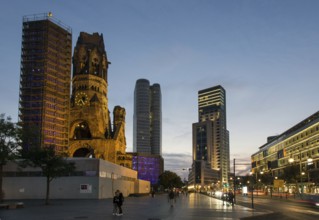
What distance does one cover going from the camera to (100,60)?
6206 inches

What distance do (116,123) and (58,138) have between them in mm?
34147

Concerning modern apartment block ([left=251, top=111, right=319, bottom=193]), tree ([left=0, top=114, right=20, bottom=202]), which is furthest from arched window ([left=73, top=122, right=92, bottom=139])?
tree ([left=0, top=114, right=20, bottom=202])

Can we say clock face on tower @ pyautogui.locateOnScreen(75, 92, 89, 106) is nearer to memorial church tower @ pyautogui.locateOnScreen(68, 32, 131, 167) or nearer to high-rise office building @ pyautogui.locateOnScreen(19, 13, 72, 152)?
memorial church tower @ pyautogui.locateOnScreen(68, 32, 131, 167)

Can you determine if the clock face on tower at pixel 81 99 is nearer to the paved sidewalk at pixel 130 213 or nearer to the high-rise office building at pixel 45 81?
the high-rise office building at pixel 45 81

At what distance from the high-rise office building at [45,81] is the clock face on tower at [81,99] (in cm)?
1423

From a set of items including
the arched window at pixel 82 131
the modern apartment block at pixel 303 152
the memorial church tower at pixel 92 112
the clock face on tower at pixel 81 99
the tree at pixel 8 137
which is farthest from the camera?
the clock face on tower at pixel 81 99

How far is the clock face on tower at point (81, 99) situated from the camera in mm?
148500

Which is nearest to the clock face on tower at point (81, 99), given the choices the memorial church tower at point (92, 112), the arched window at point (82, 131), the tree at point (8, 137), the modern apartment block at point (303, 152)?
the memorial church tower at point (92, 112)

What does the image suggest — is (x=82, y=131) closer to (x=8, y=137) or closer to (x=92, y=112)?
(x=92, y=112)

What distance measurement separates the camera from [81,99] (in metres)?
149

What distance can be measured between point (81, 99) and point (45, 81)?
24837mm

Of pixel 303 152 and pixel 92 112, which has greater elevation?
pixel 92 112

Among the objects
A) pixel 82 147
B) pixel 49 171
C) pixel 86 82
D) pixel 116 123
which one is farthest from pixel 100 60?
pixel 49 171

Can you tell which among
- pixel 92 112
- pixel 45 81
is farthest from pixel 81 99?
pixel 45 81
